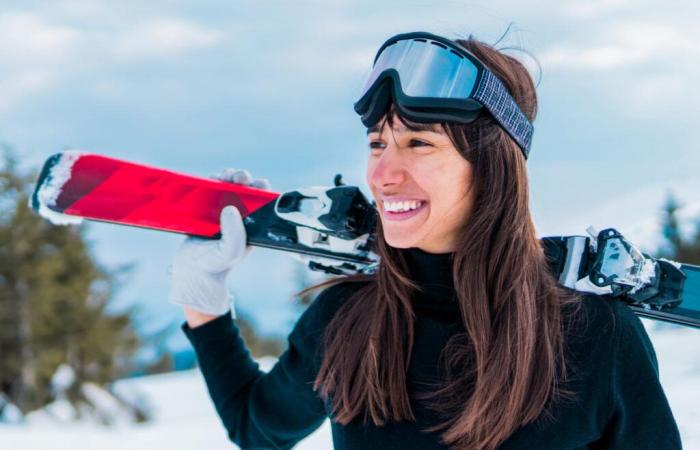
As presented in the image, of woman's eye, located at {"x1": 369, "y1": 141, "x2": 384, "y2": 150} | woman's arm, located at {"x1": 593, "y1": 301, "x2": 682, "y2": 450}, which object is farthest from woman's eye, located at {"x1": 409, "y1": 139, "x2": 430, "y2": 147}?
woman's arm, located at {"x1": 593, "y1": 301, "x2": 682, "y2": 450}

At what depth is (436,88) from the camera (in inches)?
76.9

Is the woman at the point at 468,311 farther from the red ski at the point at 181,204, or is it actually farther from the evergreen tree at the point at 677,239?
the evergreen tree at the point at 677,239

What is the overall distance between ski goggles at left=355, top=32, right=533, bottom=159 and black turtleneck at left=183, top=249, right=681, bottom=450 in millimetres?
386

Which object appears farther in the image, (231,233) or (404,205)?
(231,233)

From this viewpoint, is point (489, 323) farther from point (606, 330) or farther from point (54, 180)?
point (54, 180)

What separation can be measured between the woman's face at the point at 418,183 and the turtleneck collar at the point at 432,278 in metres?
0.09

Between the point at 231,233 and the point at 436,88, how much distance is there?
1.05m

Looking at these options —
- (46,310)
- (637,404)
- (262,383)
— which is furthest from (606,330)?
(46,310)

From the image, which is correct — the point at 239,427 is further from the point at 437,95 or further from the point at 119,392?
the point at 119,392

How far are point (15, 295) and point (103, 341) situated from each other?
7.90ft

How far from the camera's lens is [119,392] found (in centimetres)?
1952

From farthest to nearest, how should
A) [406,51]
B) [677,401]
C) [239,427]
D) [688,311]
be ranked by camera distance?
[677,401], [239,427], [688,311], [406,51]

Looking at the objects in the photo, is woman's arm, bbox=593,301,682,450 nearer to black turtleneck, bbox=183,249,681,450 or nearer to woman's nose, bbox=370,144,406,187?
black turtleneck, bbox=183,249,681,450

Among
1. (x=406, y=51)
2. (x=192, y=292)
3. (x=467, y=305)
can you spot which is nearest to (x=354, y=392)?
(x=467, y=305)
